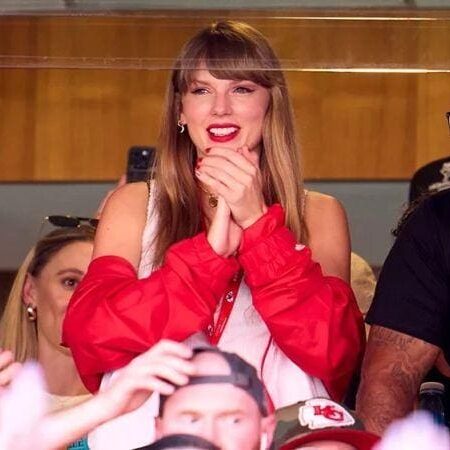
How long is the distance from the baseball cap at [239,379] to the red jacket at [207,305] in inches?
3.3

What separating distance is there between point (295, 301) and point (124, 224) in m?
0.42

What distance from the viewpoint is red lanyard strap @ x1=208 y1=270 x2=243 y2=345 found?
319 centimetres

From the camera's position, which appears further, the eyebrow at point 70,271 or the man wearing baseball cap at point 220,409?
the eyebrow at point 70,271

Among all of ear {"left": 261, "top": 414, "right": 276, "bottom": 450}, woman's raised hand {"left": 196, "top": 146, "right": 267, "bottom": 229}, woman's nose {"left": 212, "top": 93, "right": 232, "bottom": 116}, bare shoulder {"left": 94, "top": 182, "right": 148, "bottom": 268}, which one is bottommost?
ear {"left": 261, "top": 414, "right": 276, "bottom": 450}

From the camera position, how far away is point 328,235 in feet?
11.3

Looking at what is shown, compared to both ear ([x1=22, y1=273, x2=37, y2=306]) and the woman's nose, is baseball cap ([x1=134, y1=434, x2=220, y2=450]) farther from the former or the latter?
ear ([x1=22, y1=273, x2=37, y2=306])

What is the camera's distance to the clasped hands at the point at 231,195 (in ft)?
10.5

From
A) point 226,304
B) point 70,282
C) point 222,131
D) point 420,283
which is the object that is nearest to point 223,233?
point 226,304

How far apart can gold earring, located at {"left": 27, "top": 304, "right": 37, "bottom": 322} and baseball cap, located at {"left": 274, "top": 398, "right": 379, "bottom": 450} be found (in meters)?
0.97

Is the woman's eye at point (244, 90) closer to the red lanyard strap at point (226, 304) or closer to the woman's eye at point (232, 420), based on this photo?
the red lanyard strap at point (226, 304)

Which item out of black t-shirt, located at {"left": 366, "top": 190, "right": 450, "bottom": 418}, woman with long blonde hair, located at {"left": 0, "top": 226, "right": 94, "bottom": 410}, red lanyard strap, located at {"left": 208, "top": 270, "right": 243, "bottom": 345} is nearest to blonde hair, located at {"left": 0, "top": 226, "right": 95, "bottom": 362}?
woman with long blonde hair, located at {"left": 0, "top": 226, "right": 94, "bottom": 410}

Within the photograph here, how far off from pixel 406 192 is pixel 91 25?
139cm

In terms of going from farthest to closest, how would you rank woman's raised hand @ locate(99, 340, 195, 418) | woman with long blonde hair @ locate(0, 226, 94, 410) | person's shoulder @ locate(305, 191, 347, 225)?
woman with long blonde hair @ locate(0, 226, 94, 410), person's shoulder @ locate(305, 191, 347, 225), woman's raised hand @ locate(99, 340, 195, 418)

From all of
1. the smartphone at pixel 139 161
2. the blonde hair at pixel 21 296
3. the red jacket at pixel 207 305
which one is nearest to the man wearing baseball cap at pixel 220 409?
the red jacket at pixel 207 305
